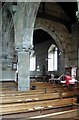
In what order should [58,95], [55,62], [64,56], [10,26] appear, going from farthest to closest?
[55,62] → [64,56] → [10,26] → [58,95]

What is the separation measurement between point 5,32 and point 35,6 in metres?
→ 4.44

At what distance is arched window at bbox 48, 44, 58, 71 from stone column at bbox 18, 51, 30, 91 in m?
12.5

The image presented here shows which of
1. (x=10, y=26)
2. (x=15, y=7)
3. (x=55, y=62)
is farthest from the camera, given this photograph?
(x=55, y=62)

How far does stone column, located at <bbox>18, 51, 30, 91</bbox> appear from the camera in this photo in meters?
9.89

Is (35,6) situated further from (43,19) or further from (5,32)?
(43,19)

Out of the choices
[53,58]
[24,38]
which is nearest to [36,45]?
[53,58]

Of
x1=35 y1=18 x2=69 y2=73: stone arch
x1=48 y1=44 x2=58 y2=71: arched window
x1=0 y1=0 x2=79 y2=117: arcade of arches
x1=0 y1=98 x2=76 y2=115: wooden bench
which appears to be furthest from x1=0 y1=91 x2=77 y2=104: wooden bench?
x1=48 y1=44 x2=58 y2=71: arched window

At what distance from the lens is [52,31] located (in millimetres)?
18141

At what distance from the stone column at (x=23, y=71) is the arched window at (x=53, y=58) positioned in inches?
493

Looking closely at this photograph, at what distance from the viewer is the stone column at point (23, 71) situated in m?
9.89

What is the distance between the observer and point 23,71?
9.95 meters

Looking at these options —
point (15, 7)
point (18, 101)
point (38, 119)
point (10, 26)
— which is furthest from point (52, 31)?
point (38, 119)

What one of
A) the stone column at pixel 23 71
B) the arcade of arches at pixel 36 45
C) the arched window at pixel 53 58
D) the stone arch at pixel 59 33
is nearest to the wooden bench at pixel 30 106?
the arcade of arches at pixel 36 45

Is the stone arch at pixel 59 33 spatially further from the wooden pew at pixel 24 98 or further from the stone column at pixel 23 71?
the wooden pew at pixel 24 98
